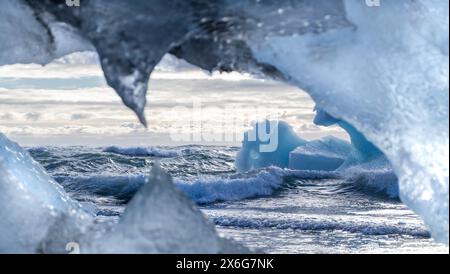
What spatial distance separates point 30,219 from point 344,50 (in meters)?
1.30

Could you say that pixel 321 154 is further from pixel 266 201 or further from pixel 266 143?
pixel 266 201

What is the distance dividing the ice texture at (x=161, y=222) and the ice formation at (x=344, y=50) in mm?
407

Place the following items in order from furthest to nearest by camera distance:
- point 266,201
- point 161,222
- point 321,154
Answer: point 321,154, point 266,201, point 161,222

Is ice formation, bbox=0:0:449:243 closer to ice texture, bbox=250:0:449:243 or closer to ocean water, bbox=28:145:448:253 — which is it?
ice texture, bbox=250:0:449:243

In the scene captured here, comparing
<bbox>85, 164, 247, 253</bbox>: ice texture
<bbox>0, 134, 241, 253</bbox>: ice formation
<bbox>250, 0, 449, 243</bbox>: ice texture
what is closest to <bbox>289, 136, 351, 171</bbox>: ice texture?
<bbox>0, 134, 241, 253</bbox>: ice formation

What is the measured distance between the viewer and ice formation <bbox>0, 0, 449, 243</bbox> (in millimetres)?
2221

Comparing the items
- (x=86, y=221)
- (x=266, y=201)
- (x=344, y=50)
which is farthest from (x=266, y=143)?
(x=344, y=50)

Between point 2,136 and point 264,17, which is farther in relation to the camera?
point 2,136

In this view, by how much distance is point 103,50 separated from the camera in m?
2.19

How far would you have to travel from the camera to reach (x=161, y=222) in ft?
7.15

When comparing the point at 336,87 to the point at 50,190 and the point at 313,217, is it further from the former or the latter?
the point at 313,217

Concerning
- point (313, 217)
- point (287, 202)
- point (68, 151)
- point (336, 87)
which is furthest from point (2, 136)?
point (68, 151)

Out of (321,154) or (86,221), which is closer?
(86,221)
